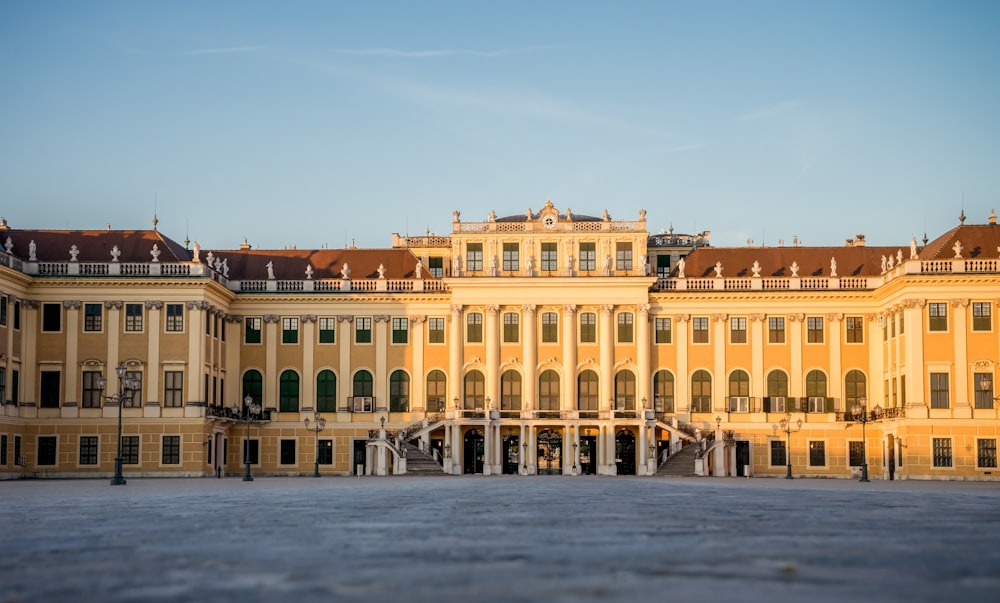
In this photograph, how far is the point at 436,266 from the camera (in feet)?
277

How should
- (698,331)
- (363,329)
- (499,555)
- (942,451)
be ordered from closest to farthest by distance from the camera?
(499,555)
(942,451)
(698,331)
(363,329)

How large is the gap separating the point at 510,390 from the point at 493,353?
2558 mm

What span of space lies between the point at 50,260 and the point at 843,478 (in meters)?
46.8

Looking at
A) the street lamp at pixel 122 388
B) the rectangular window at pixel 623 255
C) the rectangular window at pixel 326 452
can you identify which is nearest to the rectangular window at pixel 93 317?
the street lamp at pixel 122 388

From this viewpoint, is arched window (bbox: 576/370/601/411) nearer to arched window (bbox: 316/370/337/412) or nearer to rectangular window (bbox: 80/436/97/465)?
arched window (bbox: 316/370/337/412)

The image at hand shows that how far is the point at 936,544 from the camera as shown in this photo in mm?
16906

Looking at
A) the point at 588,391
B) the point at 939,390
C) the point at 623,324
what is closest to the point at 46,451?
the point at 588,391

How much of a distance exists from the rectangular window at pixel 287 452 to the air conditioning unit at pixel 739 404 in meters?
26.1

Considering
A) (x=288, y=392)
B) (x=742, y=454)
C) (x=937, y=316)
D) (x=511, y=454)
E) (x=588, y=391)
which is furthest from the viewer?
(x=288, y=392)

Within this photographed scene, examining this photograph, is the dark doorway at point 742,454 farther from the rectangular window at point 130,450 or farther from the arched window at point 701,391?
the rectangular window at point 130,450

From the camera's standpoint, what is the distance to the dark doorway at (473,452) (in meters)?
78.6

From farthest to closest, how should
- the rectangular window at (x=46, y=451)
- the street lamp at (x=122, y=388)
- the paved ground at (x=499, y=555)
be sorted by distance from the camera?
1. the rectangular window at (x=46, y=451)
2. the street lamp at (x=122, y=388)
3. the paved ground at (x=499, y=555)

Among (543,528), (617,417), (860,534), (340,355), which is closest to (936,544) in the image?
(860,534)

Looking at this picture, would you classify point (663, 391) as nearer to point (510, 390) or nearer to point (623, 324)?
point (623, 324)
